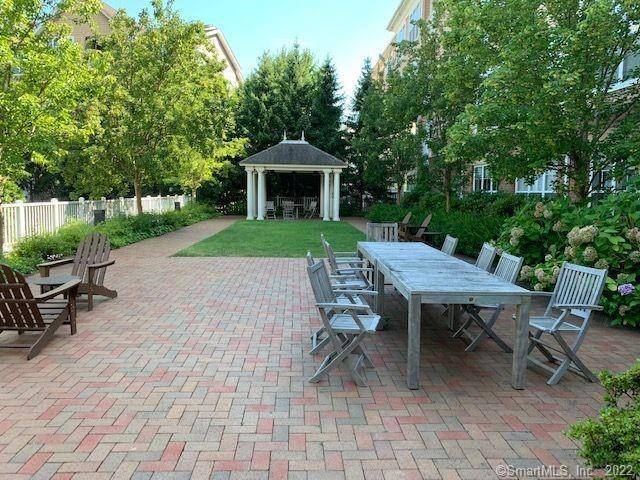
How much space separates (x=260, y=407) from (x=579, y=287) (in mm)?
3462

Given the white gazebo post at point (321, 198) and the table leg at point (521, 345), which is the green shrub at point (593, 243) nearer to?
the table leg at point (521, 345)

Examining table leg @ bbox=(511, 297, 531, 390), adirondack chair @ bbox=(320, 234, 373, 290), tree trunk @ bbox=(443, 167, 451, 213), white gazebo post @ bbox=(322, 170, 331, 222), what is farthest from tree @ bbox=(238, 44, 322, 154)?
table leg @ bbox=(511, 297, 531, 390)

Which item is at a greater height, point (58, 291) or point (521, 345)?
point (58, 291)

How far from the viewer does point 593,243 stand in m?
7.43

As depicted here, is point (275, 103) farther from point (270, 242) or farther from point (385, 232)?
point (385, 232)

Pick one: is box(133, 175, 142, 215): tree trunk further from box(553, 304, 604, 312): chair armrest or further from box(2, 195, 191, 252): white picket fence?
box(553, 304, 604, 312): chair armrest

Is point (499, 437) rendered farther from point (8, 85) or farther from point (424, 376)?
point (8, 85)

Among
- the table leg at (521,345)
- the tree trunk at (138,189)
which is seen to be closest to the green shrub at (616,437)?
the table leg at (521,345)

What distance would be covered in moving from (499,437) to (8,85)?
1087 centimetres

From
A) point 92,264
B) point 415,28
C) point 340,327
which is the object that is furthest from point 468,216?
point 415,28

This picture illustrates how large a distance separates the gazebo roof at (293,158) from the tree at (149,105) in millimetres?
8228

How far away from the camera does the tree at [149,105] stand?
16.9 meters

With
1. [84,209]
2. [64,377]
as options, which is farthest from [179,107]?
[64,377]

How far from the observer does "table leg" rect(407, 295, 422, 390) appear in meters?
4.55
